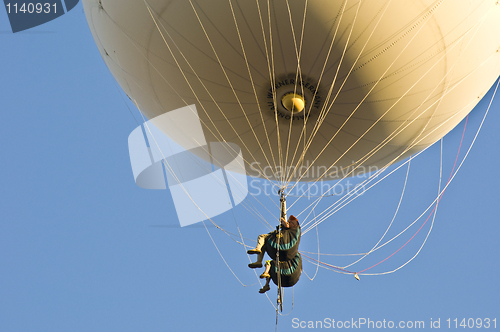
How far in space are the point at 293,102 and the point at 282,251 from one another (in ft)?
8.17

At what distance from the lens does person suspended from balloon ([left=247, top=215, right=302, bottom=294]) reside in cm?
766

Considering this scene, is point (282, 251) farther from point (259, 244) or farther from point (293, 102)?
point (293, 102)

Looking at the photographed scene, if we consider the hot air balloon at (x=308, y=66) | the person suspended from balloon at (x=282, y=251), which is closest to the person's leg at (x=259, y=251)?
the person suspended from balloon at (x=282, y=251)

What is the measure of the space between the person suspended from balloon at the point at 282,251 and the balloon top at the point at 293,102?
1.85 metres

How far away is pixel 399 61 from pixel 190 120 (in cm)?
387

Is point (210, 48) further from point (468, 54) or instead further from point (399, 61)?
point (468, 54)

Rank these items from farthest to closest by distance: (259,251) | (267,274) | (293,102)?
(293,102)
(267,274)
(259,251)

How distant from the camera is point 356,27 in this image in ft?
23.6

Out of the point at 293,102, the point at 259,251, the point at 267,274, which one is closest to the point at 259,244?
the point at 259,251

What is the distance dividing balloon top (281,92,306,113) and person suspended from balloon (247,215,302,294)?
1.85m

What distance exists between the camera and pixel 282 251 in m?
7.68

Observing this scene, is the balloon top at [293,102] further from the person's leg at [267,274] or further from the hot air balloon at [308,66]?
the person's leg at [267,274]

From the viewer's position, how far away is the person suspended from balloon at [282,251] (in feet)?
25.1

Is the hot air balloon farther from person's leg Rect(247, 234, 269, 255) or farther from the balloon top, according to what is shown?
person's leg Rect(247, 234, 269, 255)
